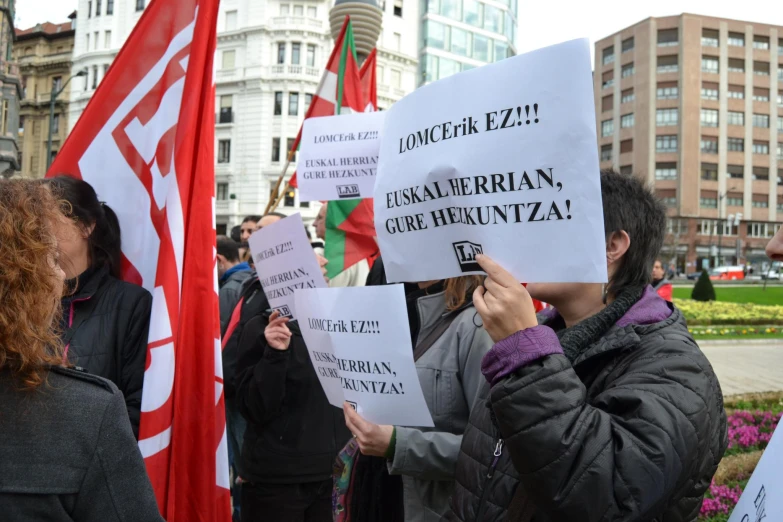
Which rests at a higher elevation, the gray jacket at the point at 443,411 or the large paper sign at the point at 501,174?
the large paper sign at the point at 501,174

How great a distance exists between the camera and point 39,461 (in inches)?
50.4

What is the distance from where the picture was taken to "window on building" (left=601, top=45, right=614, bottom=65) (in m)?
70.6

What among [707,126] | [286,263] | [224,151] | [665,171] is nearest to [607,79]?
[707,126]

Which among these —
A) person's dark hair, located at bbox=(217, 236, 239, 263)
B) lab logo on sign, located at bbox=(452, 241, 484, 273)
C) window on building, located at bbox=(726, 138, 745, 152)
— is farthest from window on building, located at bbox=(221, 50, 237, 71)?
window on building, located at bbox=(726, 138, 745, 152)

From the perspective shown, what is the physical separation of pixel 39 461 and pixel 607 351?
4.23ft

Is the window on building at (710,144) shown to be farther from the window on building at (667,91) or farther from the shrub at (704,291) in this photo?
the shrub at (704,291)

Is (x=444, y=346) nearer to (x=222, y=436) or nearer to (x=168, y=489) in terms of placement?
(x=222, y=436)

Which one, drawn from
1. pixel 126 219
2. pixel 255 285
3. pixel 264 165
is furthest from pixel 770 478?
pixel 264 165

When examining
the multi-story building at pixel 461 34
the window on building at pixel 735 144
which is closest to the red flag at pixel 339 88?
the multi-story building at pixel 461 34

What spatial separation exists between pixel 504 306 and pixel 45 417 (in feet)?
3.27

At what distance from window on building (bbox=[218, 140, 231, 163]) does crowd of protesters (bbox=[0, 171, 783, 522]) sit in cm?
4403

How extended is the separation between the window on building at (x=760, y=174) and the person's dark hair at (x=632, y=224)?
2986 inches

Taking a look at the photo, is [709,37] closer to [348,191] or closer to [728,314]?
[728,314]

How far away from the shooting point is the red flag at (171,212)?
2.38 metres
